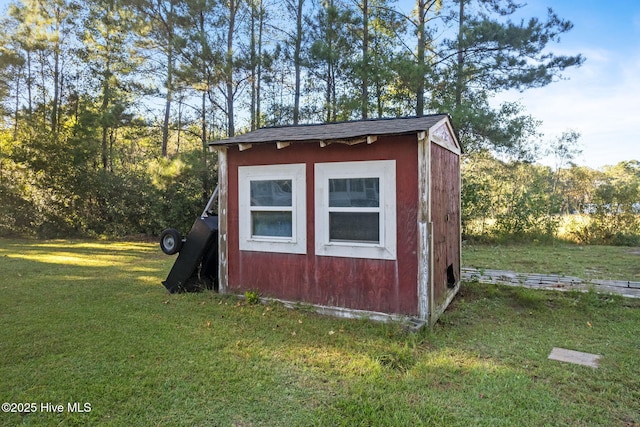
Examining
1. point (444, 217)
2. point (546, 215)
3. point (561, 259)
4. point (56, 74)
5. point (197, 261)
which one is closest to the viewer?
point (444, 217)

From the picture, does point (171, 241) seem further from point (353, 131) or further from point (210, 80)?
point (210, 80)

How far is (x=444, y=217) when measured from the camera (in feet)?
16.3

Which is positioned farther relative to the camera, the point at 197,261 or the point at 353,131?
the point at 197,261

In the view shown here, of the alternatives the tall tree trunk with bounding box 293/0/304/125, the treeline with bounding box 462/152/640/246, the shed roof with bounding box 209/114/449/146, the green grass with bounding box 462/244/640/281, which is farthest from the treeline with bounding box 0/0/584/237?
the shed roof with bounding box 209/114/449/146

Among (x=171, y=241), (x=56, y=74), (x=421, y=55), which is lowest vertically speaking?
(x=171, y=241)

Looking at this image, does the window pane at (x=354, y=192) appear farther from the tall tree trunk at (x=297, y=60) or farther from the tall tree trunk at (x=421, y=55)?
the tall tree trunk at (x=297, y=60)

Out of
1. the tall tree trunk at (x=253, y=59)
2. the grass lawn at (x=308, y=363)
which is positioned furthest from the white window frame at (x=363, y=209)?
the tall tree trunk at (x=253, y=59)

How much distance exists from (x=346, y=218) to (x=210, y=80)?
384 inches

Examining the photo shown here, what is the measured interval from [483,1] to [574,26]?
3.16 meters

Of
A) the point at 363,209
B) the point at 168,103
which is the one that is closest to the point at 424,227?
the point at 363,209

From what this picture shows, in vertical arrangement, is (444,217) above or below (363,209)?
below

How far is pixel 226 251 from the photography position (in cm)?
542

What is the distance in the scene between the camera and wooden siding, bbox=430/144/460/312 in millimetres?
4453

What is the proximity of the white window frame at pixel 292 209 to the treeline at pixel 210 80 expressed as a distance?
7.30 m
